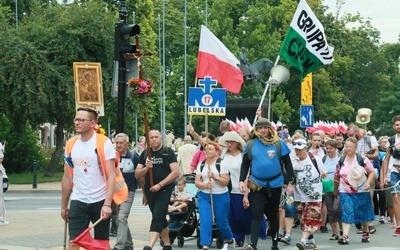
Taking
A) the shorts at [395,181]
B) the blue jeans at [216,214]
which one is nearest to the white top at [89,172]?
the blue jeans at [216,214]

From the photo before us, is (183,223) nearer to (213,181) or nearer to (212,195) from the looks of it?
(212,195)

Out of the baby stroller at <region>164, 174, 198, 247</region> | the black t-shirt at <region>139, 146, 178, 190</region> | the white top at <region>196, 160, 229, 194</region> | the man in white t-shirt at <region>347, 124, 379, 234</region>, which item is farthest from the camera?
the man in white t-shirt at <region>347, 124, 379, 234</region>

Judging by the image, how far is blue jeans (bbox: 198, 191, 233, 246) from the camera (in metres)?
15.0

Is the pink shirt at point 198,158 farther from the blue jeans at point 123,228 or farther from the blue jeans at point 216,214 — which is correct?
the blue jeans at point 123,228

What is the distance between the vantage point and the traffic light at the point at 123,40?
16.0 meters

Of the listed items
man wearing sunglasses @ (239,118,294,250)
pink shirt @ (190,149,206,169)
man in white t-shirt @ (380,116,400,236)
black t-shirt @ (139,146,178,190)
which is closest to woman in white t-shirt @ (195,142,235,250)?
pink shirt @ (190,149,206,169)

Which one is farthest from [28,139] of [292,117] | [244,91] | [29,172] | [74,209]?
[74,209]

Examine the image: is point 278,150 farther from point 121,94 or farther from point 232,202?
point 121,94

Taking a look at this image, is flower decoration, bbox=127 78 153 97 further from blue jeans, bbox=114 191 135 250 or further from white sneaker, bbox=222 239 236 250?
white sneaker, bbox=222 239 236 250

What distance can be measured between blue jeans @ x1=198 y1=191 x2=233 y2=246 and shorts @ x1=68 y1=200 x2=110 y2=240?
4.56 m

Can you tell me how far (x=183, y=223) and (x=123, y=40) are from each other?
307 cm

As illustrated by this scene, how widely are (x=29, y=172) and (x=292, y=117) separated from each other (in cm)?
2436

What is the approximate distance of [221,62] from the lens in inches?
780

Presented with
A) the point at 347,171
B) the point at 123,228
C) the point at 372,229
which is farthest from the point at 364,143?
the point at 123,228
